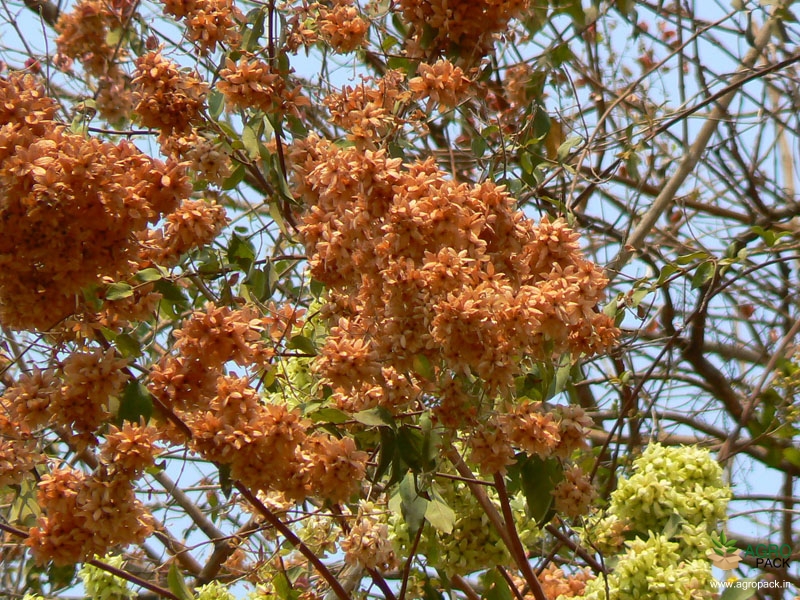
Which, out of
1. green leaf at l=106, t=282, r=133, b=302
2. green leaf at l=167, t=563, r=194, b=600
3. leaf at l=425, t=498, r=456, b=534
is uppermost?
green leaf at l=106, t=282, r=133, b=302

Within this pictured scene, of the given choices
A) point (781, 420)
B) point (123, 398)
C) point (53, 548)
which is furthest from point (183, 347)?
point (781, 420)

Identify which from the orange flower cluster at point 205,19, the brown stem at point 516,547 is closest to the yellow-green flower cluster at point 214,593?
the brown stem at point 516,547

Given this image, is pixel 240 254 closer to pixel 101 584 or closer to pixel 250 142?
pixel 250 142

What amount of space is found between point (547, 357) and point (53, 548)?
0.75 metres

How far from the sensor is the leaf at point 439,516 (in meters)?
1.64

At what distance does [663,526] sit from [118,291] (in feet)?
4.01

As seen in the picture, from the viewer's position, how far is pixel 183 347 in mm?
1499

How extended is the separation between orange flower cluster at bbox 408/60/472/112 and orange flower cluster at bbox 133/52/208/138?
0.38 meters

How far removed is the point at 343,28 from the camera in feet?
6.09

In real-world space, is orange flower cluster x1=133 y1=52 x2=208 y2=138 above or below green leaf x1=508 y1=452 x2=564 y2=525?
above

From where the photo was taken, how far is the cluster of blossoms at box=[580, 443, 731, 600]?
75.1 inches

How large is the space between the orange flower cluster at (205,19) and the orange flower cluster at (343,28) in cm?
19

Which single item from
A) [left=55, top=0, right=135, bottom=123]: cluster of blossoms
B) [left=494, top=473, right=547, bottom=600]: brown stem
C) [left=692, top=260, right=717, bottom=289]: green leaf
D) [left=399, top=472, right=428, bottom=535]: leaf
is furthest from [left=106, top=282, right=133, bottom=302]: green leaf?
[left=55, top=0, right=135, bottom=123]: cluster of blossoms

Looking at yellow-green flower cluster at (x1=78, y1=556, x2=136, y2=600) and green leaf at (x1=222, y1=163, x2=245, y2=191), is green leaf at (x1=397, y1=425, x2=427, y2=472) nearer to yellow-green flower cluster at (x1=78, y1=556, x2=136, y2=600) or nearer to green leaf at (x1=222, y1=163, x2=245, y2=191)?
green leaf at (x1=222, y1=163, x2=245, y2=191)
